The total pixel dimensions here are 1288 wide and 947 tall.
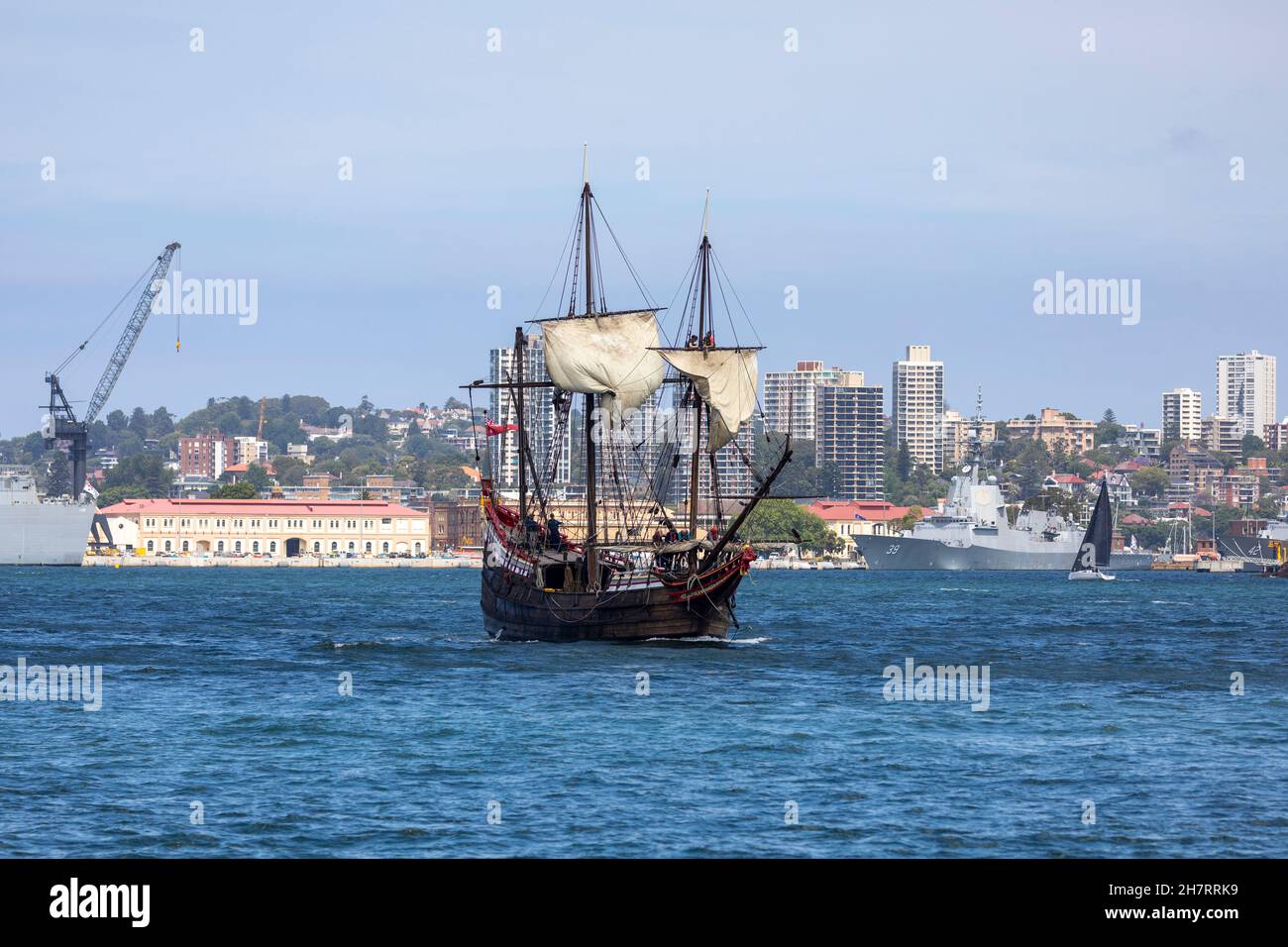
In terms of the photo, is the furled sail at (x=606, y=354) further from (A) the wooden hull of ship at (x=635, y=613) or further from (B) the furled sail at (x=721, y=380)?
(A) the wooden hull of ship at (x=635, y=613)

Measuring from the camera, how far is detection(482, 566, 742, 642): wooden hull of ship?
6084 cm

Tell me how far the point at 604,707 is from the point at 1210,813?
17.5 m

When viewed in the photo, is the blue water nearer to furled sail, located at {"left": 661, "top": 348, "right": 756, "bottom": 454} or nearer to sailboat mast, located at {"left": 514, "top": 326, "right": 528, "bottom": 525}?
sailboat mast, located at {"left": 514, "top": 326, "right": 528, "bottom": 525}

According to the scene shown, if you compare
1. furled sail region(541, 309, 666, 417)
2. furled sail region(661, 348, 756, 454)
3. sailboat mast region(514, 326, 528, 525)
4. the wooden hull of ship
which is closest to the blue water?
the wooden hull of ship

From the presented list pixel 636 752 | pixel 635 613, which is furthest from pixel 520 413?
pixel 636 752

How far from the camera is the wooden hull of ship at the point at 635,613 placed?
60844mm

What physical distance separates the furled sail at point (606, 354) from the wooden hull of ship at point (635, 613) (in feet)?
33.6

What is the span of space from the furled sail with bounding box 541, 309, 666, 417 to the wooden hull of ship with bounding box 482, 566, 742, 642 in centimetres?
1025

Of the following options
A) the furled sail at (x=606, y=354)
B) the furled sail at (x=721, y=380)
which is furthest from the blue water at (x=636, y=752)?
the furled sail at (x=606, y=354)

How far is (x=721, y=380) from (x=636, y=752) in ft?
118

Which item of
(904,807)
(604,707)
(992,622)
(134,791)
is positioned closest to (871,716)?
(604,707)

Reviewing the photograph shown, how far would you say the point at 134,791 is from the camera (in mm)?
28234
